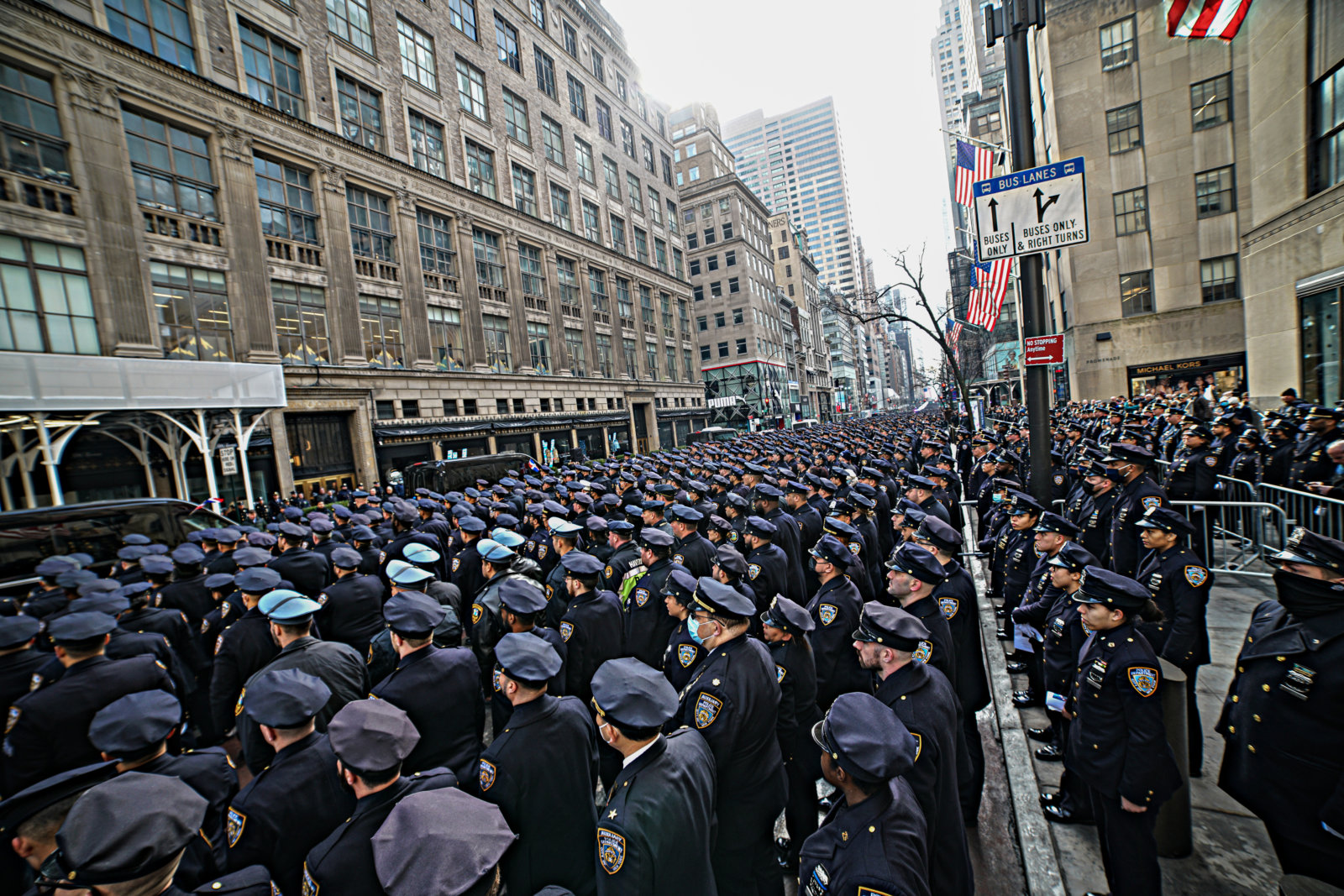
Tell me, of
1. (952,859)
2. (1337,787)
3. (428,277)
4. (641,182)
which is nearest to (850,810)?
(952,859)

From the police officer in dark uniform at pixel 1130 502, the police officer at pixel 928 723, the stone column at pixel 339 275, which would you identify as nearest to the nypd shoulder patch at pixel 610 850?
the police officer at pixel 928 723

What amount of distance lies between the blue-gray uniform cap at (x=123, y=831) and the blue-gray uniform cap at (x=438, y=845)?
2.92 feet

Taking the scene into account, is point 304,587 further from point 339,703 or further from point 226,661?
point 339,703

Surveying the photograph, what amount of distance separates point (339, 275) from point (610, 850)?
27112 millimetres

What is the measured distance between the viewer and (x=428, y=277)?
28109mm

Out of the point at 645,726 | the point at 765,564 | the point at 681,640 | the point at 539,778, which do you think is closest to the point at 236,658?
the point at 539,778

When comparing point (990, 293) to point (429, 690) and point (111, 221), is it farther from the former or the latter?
point (111, 221)

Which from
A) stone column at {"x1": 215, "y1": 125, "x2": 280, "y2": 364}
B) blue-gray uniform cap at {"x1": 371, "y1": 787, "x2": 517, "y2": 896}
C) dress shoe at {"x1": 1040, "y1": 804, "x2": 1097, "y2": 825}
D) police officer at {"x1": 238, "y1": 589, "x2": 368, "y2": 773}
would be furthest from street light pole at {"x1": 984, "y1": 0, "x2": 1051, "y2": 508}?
stone column at {"x1": 215, "y1": 125, "x2": 280, "y2": 364}

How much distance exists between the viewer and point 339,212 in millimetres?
23953

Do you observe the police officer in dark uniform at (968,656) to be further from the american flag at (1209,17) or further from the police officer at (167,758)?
the american flag at (1209,17)

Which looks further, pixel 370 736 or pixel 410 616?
pixel 410 616

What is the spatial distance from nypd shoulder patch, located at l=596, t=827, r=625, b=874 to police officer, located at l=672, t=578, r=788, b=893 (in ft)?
3.20

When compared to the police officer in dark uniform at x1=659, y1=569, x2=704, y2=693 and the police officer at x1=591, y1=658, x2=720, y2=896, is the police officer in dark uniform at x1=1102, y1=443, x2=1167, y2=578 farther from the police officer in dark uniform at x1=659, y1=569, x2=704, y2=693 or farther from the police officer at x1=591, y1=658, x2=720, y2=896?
the police officer at x1=591, y1=658, x2=720, y2=896

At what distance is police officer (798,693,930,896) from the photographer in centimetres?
210
